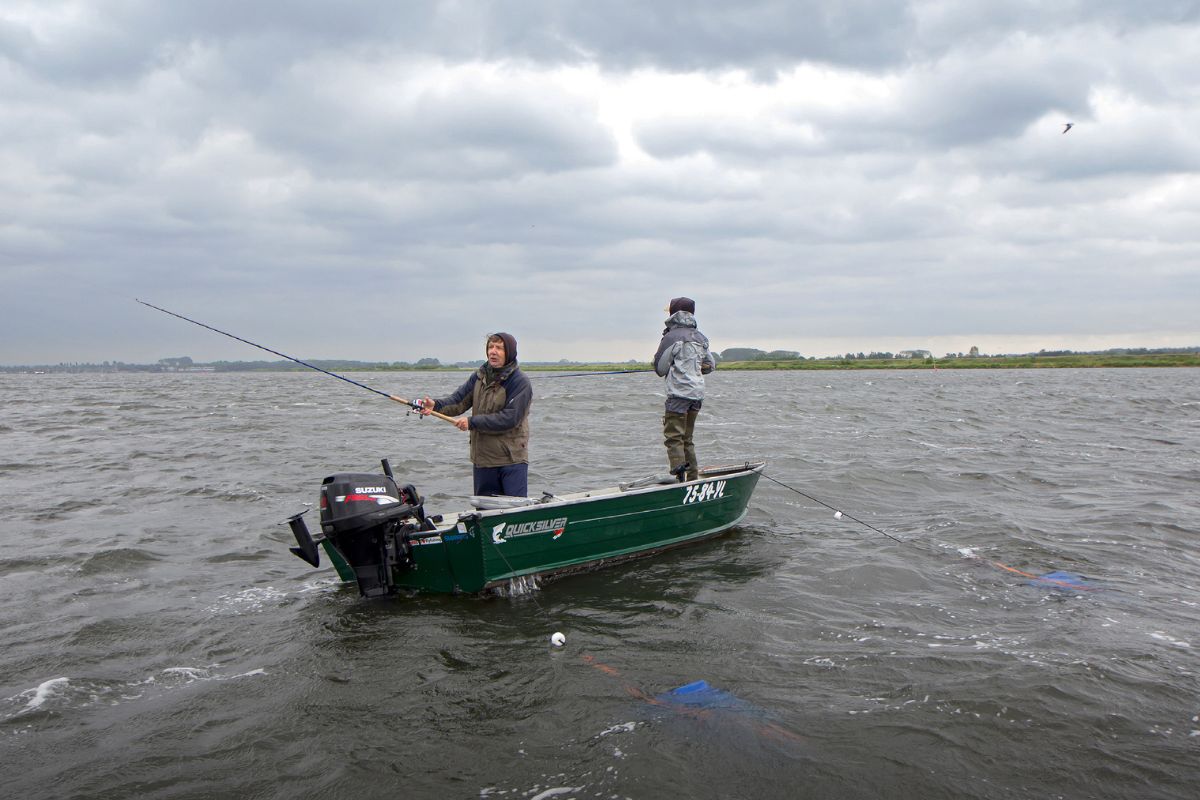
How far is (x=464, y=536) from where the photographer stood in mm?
6844

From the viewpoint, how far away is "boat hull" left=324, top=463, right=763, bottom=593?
6.91 metres

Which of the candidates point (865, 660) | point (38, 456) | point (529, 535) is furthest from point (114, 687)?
point (38, 456)

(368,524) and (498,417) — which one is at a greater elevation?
(498,417)

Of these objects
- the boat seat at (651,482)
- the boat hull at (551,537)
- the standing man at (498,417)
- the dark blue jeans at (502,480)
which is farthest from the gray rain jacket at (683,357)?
the dark blue jeans at (502,480)

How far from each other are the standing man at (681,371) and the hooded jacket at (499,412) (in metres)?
2.11

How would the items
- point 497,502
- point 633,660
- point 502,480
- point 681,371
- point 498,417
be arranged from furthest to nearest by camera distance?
point 681,371, point 502,480, point 498,417, point 497,502, point 633,660

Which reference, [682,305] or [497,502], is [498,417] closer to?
[497,502]

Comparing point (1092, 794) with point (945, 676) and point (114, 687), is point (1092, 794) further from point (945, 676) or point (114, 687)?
point (114, 687)

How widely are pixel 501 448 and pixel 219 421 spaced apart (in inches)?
915

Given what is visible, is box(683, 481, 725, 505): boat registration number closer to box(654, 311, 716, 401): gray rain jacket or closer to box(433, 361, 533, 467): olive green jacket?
box(654, 311, 716, 401): gray rain jacket

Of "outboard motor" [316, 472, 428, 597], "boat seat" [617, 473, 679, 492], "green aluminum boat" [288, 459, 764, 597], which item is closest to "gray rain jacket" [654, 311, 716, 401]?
"boat seat" [617, 473, 679, 492]

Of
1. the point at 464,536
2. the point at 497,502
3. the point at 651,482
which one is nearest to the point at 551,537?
the point at 497,502

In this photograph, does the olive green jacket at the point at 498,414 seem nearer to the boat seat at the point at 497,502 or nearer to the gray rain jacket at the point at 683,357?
the boat seat at the point at 497,502

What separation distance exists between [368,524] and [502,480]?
1561mm
